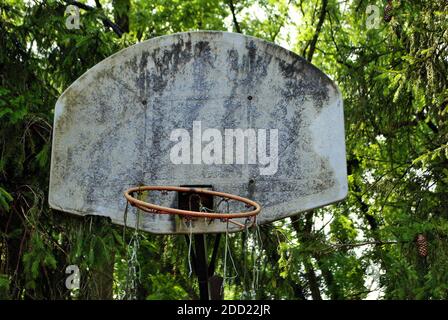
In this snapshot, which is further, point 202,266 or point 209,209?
point 202,266

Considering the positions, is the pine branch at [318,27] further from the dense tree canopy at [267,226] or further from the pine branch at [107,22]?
the pine branch at [107,22]

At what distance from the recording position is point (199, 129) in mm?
7566

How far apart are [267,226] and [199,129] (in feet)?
12.5

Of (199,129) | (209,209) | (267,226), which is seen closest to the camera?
(209,209)

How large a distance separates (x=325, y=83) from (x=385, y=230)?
2817mm

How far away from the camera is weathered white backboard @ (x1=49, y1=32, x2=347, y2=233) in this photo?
7.41 metres

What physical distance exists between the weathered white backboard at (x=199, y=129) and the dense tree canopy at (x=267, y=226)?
655 millimetres

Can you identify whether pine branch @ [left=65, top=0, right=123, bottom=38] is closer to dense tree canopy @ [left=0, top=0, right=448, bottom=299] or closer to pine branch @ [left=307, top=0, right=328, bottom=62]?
dense tree canopy @ [left=0, top=0, right=448, bottom=299]

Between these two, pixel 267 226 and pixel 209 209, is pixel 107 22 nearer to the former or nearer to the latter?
pixel 267 226

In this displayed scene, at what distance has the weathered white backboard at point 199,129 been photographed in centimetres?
741

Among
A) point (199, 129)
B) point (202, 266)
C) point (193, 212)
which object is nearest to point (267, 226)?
point (202, 266)

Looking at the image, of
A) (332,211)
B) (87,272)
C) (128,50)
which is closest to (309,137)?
(128,50)
